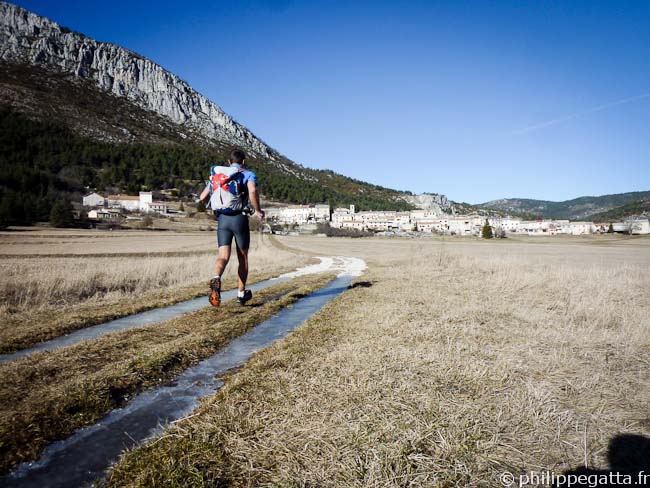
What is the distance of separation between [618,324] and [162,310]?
353 inches

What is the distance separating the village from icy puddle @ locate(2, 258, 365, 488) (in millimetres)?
95151

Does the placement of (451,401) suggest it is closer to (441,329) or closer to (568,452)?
(568,452)

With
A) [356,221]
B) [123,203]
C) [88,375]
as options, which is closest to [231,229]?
[88,375]

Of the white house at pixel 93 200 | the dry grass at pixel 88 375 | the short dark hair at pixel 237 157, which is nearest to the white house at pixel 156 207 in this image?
the white house at pixel 93 200

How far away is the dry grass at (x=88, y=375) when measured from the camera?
2436mm

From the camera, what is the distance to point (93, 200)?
9862 centimetres

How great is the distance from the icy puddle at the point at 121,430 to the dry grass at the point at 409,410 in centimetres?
22

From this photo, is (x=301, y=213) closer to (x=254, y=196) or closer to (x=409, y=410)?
(x=254, y=196)

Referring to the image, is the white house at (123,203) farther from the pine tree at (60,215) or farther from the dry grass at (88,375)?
the dry grass at (88,375)

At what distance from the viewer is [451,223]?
631 ft

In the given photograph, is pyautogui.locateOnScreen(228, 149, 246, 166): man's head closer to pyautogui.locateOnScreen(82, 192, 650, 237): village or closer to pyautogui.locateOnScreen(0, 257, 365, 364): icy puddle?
pyautogui.locateOnScreen(0, 257, 365, 364): icy puddle

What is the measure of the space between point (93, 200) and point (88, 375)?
116 meters

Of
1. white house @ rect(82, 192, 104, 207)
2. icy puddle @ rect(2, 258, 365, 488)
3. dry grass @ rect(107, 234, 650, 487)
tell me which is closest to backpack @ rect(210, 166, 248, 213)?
dry grass @ rect(107, 234, 650, 487)

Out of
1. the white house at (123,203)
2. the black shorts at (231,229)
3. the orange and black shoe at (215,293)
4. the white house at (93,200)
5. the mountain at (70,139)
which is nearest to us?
the orange and black shoe at (215,293)
